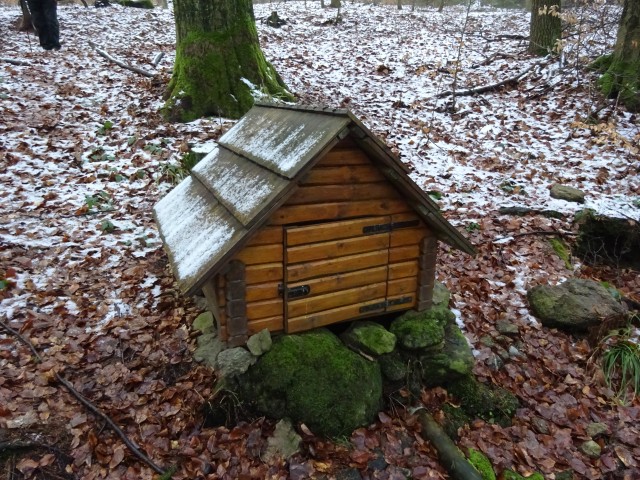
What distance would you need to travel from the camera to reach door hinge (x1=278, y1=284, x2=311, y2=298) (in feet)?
13.4

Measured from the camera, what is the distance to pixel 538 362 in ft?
17.3

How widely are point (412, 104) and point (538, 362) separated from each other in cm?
781

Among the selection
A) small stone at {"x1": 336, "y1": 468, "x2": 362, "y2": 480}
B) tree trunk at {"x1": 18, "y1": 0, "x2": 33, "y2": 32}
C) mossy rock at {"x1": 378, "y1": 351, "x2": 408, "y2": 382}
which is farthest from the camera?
tree trunk at {"x1": 18, "y1": 0, "x2": 33, "y2": 32}

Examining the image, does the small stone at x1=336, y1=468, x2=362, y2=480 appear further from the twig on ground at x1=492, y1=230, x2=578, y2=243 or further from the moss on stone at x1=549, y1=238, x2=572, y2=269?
the moss on stone at x1=549, y1=238, x2=572, y2=269

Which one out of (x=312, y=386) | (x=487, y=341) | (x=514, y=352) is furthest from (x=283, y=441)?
(x=514, y=352)

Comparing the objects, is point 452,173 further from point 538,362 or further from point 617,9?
point 617,9

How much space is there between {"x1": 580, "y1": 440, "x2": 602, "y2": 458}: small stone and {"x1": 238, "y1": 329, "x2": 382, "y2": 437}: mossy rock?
215 centimetres

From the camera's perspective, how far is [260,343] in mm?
4043

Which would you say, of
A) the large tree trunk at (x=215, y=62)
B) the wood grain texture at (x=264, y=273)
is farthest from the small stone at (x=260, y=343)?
the large tree trunk at (x=215, y=62)

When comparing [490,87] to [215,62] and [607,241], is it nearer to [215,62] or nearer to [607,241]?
[607,241]

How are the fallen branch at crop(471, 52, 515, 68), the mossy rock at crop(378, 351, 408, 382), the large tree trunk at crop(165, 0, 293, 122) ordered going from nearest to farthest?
the mossy rock at crop(378, 351, 408, 382), the large tree trunk at crop(165, 0, 293, 122), the fallen branch at crop(471, 52, 515, 68)

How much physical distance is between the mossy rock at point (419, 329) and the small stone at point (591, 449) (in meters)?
1.67

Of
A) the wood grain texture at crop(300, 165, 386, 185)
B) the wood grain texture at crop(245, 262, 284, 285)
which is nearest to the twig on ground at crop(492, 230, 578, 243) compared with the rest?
the wood grain texture at crop(300, 165, 386, 185)

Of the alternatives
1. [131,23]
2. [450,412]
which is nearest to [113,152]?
[450,412]
